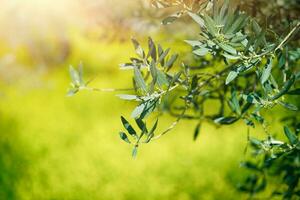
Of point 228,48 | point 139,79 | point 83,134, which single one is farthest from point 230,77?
point 83,134

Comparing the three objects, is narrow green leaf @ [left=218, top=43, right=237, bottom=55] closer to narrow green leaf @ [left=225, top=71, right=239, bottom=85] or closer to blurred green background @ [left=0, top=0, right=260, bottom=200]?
narrow green leaf @ [left=225, top=71, right=239, bottom=85]

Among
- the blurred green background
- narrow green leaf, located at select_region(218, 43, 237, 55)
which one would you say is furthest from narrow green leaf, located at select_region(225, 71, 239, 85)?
the blurred green background

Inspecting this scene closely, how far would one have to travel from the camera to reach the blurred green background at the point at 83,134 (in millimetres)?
5062

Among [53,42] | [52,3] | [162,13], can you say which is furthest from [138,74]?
[53,42]

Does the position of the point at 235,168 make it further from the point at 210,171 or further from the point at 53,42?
the point at 53,42

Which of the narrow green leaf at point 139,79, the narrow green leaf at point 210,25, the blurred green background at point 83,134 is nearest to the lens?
the narrow green leaf at point 210,25

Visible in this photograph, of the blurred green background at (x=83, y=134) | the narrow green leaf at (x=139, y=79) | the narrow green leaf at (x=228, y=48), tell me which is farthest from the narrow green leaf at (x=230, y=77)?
the blurred green background at (x=83, y=134)

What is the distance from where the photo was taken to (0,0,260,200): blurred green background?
5062mm

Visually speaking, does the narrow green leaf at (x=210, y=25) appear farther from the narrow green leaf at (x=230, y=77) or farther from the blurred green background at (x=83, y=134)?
the blurred green background at (x=83, y=134)

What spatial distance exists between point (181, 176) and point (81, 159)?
1148 millimetres

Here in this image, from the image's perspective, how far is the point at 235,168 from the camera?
5.32 meters

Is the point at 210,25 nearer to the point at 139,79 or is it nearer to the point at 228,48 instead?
the point at 228,48

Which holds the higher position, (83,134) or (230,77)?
(230,77)

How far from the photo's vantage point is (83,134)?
6.53 metres
